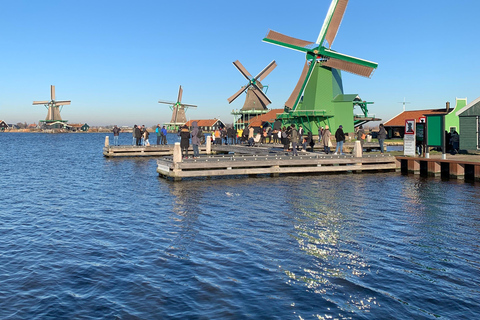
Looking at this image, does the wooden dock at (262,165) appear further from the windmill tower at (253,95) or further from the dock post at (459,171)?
the windmill tower at (253,95)

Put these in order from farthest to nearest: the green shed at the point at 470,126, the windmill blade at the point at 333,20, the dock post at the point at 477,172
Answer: the windmill blade at the point at 333,20, the green shed at the point at 470,126, the dock post at the point at 477,172

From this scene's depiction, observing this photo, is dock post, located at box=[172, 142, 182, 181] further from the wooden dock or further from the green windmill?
the green windmill

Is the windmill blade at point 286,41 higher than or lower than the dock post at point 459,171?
higher

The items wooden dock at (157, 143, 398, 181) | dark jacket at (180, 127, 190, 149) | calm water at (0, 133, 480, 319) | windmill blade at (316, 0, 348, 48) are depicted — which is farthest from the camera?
windmill blade at (316, 0, 348, 48)

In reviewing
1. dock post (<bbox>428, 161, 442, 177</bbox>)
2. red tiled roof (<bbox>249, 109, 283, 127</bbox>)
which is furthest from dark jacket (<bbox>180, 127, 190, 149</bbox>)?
red tiled roof (<bbox>249, 109, 283, 127</bbox>)

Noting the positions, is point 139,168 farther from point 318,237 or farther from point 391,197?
point 318,237

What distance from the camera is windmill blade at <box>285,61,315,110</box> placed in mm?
56247

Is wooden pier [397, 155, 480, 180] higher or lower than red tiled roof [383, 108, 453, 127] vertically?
lower

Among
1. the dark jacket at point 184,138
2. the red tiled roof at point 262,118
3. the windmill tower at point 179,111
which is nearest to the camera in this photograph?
the dark jacket at point 184,138

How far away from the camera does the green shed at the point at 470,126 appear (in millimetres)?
31188

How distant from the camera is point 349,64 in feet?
177

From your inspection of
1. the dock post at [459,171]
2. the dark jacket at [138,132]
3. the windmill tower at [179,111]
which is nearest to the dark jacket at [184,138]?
the dock post at [459,171]

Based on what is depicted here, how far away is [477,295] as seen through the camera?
8.42m

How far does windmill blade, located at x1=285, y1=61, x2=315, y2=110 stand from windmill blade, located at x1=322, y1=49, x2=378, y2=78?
88.7 inches
